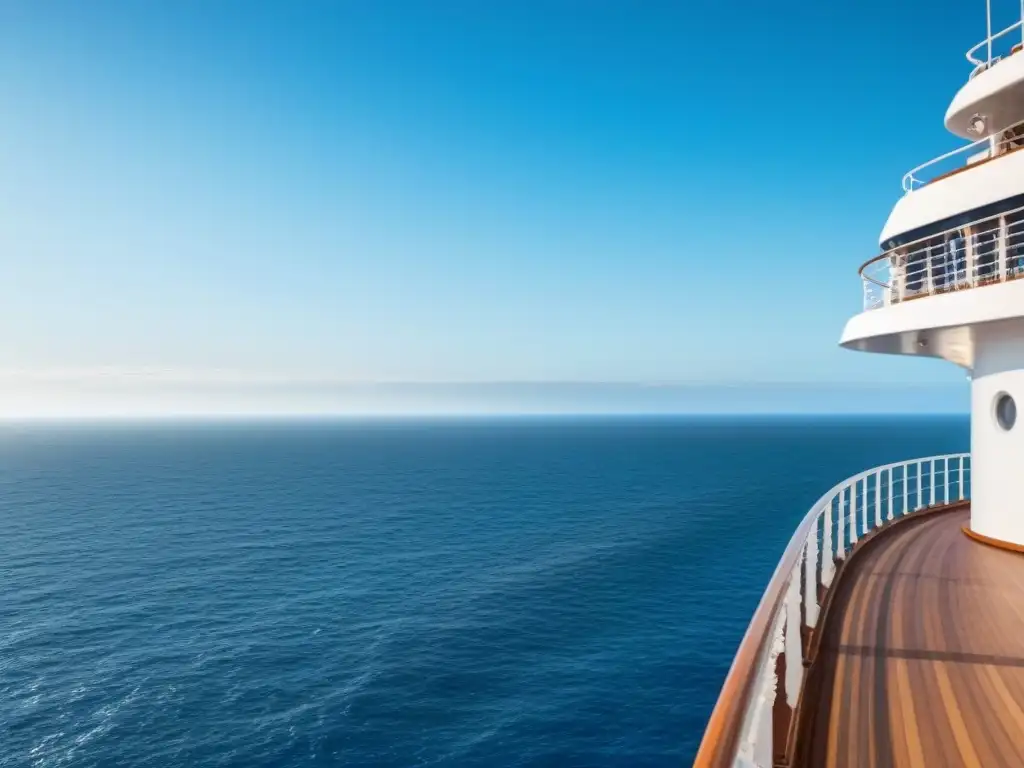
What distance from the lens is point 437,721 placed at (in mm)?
20609

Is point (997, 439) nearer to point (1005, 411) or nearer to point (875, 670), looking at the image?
point (1005, 411)

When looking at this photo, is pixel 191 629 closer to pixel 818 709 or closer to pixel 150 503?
pixel 818 709

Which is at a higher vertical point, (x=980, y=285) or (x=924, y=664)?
(x=980, y=285)

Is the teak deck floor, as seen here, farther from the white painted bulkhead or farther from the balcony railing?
the balcony railing

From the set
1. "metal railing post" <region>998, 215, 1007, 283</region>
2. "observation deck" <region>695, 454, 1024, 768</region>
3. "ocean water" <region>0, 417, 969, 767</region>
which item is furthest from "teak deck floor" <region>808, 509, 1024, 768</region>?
"ocean water" <region>0, 417, 969, 767</region>

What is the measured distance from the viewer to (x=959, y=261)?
847cm

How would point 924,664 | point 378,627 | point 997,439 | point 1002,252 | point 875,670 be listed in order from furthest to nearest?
point 378,627 → point 997,439 → point 1002,252 → point 924,664 → point 875,670

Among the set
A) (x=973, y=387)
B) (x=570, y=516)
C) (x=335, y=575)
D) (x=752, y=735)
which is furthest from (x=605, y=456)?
(x=752, y=735)

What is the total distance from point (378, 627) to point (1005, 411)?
24637 mm

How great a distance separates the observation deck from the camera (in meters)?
2.43

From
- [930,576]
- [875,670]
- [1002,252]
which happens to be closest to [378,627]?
[930,576]

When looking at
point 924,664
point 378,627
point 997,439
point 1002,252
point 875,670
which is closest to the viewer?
point 875,670

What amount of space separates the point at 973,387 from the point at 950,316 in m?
2.12

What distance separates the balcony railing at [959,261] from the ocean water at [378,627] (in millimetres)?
15111
